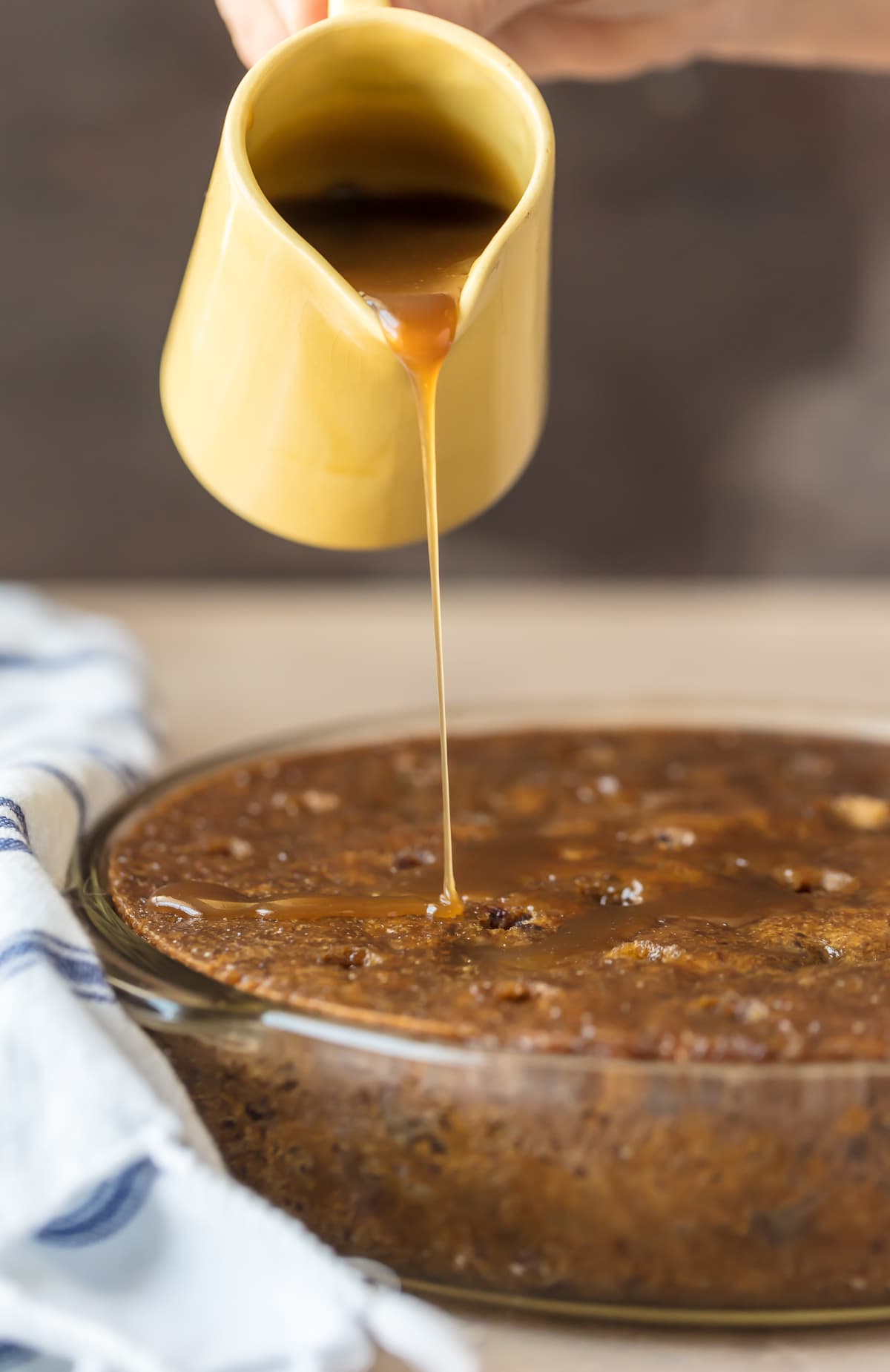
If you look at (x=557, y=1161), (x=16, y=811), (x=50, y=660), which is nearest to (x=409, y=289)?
(x=16, y=811)

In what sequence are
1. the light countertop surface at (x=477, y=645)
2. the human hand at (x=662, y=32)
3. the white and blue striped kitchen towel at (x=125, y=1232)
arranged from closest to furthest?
the white and blue striped kitchen towel at (x=125, y=1232) → the human hand at (x=662, y=32) → the light countertop surface at (x=477, y=645)

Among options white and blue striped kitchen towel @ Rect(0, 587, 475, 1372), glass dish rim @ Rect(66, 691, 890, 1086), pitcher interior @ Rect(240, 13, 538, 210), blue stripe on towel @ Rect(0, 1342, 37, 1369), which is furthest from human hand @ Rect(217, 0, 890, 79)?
blue stripe on towel @ Rect(0, 1342, 37, 1369)

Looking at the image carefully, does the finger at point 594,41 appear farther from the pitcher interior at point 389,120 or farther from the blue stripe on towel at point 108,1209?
the blue stripe on towel at point 108,1209

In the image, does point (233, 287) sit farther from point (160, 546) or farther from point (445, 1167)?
point (160, 546)

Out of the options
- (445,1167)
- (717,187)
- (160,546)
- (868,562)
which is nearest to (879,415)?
(868,562)

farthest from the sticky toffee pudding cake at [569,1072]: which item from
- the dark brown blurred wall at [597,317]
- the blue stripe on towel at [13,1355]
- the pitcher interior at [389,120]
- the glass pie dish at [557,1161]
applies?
the dark brown blurred wall at [597,317]

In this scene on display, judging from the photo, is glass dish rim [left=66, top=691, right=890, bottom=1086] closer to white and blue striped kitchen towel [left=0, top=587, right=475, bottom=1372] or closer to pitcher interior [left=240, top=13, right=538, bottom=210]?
white and blue striped kitchen towel [left=0, top=587, right=475, bottom=1372]
